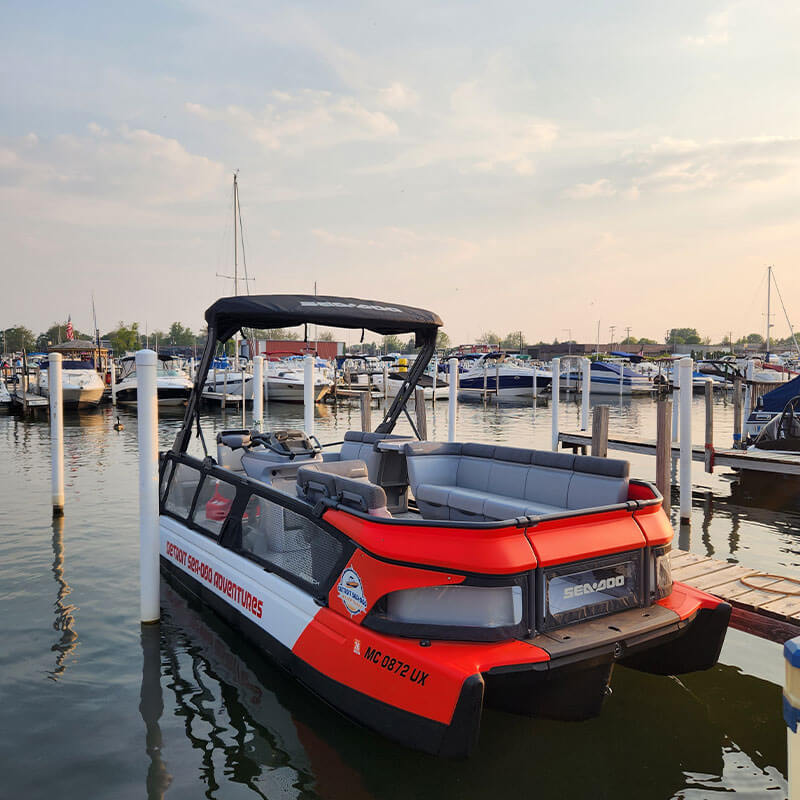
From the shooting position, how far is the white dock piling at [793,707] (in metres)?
1.90

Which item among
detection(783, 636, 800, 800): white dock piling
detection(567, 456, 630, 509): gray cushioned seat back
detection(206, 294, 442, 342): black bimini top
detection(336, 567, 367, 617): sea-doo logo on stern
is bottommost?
detection(336, 567, 367, 617): sea-doo logo on stern

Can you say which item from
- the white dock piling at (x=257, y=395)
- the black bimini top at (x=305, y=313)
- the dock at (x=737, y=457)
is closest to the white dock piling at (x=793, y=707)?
the black bimini top at (x=305, y=313)

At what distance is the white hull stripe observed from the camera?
4203 mm

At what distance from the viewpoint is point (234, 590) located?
4.96 m

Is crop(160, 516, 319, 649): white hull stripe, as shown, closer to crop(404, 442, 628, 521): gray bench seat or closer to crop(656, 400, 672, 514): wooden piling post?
crop(404, 442, 628, 521): gray bench seat

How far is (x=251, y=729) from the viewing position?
4.11 m

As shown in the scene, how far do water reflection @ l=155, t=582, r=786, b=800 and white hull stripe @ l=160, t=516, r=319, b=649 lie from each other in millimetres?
511

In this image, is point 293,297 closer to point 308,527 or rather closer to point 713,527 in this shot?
point 308,527

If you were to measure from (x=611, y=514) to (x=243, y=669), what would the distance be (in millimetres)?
2925

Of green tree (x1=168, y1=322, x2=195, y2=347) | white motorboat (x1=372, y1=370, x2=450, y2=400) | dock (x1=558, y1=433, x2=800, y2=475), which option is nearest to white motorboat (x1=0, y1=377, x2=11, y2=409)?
white motorboat (x1=372, y1=370, x2=450, y2=400)

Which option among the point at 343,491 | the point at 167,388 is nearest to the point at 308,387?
the point at 343,491

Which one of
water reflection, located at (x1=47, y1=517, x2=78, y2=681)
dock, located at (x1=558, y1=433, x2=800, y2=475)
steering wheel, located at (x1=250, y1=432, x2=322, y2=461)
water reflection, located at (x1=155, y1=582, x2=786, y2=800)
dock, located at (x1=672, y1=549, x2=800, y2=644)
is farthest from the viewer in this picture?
dock, located at (x1=558, y1=433, x2=800, y2=475)

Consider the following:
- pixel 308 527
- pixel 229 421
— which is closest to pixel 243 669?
pixel 308 527

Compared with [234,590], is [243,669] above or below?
below
